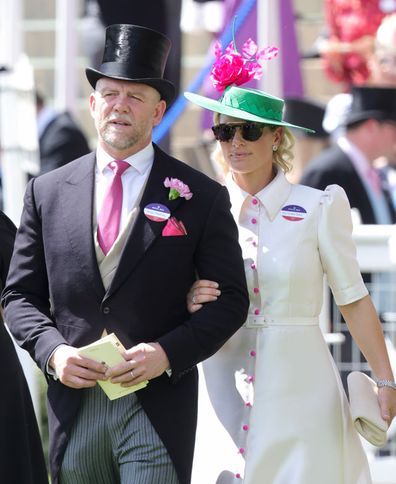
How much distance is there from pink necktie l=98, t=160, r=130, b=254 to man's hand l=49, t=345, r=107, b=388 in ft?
1.38

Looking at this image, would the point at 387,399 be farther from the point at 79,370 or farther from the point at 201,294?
the point at 79,370

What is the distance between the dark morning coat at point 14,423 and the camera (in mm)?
5121

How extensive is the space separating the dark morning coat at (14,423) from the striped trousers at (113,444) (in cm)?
42

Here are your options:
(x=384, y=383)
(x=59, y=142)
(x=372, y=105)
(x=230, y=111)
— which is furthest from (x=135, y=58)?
(x=59, y=142)

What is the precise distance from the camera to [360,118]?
9.54m

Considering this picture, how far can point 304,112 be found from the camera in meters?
10.1

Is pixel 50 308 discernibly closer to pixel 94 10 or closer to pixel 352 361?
pixel 352 361

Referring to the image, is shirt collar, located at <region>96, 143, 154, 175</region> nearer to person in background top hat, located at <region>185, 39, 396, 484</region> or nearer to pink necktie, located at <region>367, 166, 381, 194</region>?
person in background top hat, located at <region>185, 39, 396, 484</region>

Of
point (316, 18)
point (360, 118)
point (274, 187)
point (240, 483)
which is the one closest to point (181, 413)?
point (240, 483)

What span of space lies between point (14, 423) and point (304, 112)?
536 cm

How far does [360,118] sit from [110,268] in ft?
16.6

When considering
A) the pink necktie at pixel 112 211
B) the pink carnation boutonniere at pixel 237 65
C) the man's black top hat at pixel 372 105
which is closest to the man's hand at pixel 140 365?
the pink necktie at pixel 112 211

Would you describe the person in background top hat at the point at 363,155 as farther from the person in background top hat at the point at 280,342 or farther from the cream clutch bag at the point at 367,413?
the cream clutch bag at the point at 367,413

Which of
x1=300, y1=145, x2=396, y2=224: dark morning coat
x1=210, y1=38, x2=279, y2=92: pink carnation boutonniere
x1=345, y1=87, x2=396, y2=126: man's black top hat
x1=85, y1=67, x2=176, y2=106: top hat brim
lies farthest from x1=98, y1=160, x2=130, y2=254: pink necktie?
x1=345, y1=87, x2=396, y2=126: man's black top hat
